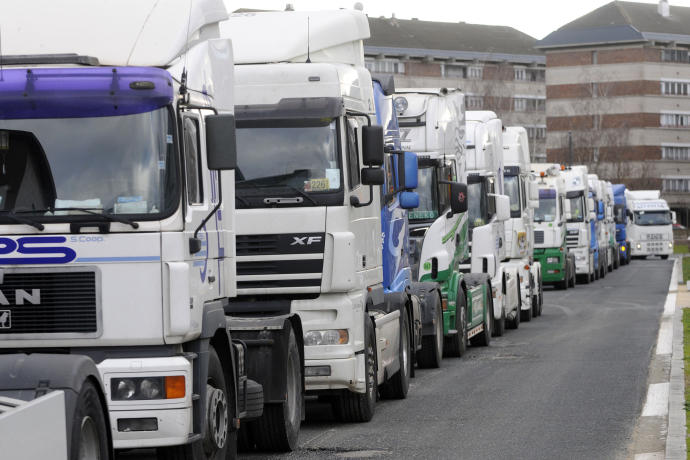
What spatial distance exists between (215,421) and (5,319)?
165 cm

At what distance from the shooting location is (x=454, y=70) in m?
128

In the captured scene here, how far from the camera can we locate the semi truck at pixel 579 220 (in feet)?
157

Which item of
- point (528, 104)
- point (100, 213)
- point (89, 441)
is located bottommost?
point (89, 441)

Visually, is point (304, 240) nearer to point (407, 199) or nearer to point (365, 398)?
point (365, 398)

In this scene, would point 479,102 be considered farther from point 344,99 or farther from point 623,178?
point 344,99

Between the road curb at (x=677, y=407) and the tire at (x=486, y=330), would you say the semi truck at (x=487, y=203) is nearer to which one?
the tire at (x=486, y=330)

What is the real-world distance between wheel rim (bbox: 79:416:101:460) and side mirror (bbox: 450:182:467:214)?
1263 centimetres

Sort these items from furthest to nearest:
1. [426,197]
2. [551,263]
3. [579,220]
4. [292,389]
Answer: [579,220]
[551,263]
[426,197]
[292,389]

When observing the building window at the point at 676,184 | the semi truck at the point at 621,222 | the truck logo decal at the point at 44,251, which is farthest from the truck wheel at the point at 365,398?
the building window at the point at 676,184

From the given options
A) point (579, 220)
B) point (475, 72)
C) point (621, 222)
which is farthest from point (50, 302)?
point (475, 72)

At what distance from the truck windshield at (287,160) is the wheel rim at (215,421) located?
295 cm

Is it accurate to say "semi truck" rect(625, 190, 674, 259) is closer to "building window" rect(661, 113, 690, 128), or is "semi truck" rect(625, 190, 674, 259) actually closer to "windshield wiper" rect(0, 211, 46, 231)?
"building window" rect(661, 113, 690, 128)

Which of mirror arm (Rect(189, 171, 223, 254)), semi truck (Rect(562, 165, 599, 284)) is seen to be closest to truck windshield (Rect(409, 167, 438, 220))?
mirror arm (Rect(189, 171, 223, 254))

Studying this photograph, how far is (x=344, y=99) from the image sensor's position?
1277cm
